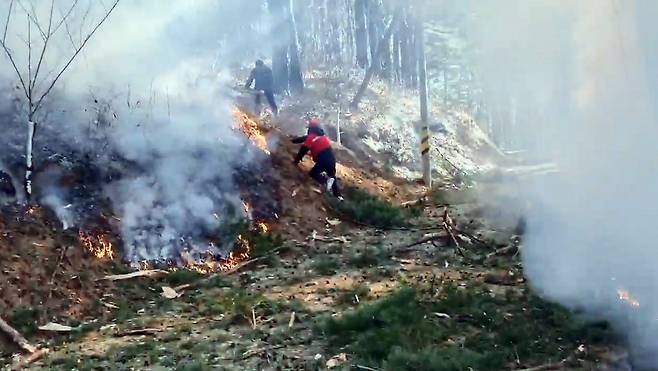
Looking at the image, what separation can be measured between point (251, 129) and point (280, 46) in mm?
8918

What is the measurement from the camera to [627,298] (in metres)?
5.15

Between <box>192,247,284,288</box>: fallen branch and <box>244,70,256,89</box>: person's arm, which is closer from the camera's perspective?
<box>192,247,284,288</box>: fallen branch

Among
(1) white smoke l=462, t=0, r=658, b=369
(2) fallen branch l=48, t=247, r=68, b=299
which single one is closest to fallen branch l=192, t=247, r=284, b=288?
(2) fallen branch l=48, t=247, r=68, b=299

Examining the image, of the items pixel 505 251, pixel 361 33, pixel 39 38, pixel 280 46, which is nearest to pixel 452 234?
pixel 505 251

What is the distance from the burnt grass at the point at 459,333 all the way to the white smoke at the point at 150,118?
348 cm

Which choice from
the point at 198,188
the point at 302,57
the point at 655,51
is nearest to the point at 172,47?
the point at 198,188

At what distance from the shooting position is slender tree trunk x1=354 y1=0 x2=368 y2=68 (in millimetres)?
29141

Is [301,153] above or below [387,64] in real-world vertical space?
below

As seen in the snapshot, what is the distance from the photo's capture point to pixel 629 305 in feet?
16.8

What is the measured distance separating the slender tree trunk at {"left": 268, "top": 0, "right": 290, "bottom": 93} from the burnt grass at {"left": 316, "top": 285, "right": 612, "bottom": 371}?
14.7m

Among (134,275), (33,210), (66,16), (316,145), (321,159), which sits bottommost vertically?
(134,275)

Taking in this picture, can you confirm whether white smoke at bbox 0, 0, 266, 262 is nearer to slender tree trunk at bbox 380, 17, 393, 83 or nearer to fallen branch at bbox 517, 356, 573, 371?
fallen branch at bbox 517, 356, 573, 371

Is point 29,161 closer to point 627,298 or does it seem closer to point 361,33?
point 627,298

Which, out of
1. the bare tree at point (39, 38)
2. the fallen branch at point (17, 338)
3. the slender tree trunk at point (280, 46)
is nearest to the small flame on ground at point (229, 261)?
the fallen branch at point (17, 338)
